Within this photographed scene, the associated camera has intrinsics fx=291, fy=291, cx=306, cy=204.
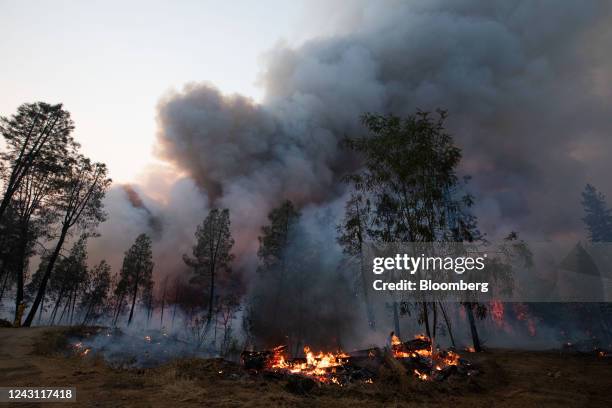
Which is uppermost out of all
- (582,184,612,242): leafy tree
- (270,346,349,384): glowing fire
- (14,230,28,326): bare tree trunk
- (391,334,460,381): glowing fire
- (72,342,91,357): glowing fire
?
(582,184,612,242): leafy tree

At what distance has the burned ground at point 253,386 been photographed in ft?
24.2

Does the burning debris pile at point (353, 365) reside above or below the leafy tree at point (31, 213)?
below

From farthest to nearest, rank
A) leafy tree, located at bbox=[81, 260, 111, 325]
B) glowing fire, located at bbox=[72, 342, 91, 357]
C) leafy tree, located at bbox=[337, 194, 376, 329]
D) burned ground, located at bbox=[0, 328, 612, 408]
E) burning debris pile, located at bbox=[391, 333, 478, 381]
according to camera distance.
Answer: leafy tree, located at bbox=[81, 260, 111, 325] → leafy tree, located at bbox=[337, 194, 376, 329] → glowing fire, located at bbox=[72, 342, 91, 357] → burning debris pile, located at bbox=[391, 333, 478, 381] → burned ground, located at bbox=[0, 328, 612, 408]

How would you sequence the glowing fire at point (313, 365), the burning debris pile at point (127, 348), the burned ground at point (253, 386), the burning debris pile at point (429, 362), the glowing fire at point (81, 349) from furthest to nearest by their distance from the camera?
the burning debris pile at point (127, 348) → the glowing fire at point (81, 349) → the glowing fire at point (313, 365) → the burning debris pile at point (429, 362) → the burned ground at point (253, 386)

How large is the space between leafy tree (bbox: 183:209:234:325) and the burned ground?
A: 1931 cm

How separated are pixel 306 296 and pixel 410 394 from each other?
21.6 m

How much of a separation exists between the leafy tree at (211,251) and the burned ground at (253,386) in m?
19.3

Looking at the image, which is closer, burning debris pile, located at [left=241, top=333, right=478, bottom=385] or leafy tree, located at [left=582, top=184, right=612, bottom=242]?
burning debris pile, located at [left=241, top=333, right=478, bottom=385]

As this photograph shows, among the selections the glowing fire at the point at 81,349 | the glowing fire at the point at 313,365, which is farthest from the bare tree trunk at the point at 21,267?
the glowing fire at the point at 313,365

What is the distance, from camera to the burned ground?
7.38 metres

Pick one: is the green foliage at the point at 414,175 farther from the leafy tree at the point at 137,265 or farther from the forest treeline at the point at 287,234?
the leafy tree at the point at 137,265

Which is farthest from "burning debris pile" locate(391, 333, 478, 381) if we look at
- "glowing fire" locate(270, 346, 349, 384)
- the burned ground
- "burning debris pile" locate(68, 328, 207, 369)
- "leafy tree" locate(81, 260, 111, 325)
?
"leafy tree" locate(81, 260, 111, 325)

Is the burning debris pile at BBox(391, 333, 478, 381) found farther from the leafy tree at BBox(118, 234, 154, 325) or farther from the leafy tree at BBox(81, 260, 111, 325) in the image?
the leafy tree at BBox(81, 260, 111, 325)

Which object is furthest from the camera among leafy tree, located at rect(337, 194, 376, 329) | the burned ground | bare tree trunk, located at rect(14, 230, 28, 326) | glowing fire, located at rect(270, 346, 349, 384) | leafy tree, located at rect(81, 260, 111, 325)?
leafy tree, located at rect(81, 260, 111, 325)
